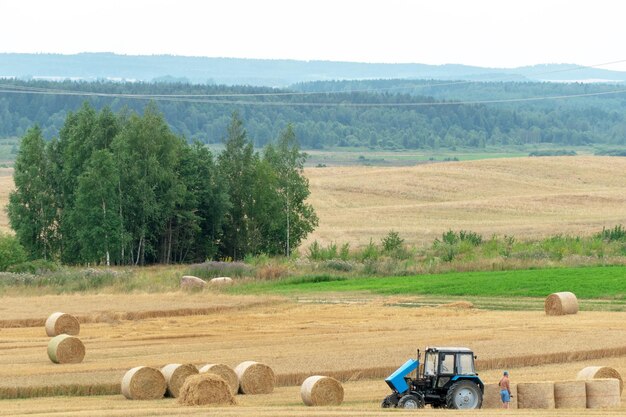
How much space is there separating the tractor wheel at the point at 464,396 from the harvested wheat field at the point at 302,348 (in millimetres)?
1473

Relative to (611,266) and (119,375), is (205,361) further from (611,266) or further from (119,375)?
(611,266)

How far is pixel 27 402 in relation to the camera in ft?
91.1

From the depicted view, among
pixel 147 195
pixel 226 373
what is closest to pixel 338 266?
pixel 147 195

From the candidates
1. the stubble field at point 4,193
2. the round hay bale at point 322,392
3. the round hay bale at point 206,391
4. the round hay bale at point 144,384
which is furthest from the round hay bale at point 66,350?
the stubble field at point 4,193

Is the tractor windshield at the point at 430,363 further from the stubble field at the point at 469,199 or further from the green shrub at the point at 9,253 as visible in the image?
the stubble field at the point at 469,199

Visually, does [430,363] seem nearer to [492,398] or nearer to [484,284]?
[492,398]

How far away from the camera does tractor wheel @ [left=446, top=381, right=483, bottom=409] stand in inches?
1042

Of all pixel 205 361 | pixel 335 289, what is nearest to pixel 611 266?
pixel 335 289

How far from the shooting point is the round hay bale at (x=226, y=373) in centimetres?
2908

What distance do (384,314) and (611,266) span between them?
19.4 m

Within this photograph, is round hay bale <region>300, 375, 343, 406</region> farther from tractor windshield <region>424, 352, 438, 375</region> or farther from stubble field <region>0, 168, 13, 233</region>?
stubble field <region>0, 168, 13, 233</region>

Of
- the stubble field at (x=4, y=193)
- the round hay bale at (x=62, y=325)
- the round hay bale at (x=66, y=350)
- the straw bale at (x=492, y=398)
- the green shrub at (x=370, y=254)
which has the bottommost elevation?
the stubble field at (x=4, y=193)

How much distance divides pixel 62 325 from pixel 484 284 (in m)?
21.1

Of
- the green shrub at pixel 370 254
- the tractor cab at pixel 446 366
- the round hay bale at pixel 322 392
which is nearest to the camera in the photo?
the tractor cab at pixel 446 366
